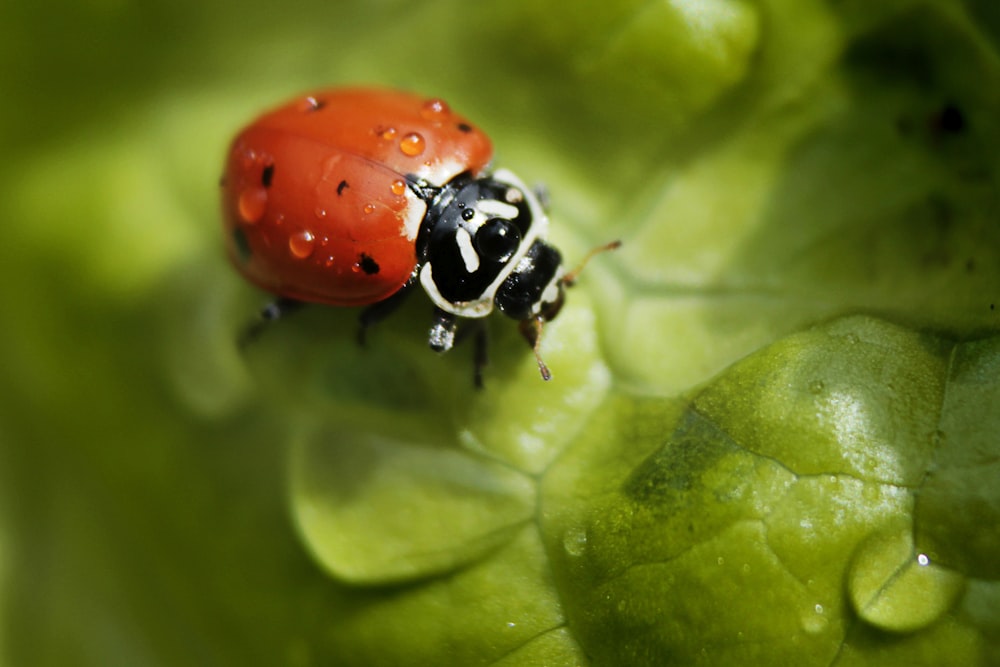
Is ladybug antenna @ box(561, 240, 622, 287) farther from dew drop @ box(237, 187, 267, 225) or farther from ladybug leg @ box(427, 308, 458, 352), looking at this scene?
dew drop @ box(237, 187, 267, 225)

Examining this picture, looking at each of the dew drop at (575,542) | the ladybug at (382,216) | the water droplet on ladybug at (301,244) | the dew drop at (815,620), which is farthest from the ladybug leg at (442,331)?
the dew drop at (815,620)

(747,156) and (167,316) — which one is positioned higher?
(747,156)

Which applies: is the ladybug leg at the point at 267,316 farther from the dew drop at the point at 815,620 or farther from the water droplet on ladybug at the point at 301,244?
the dew drop at the point at 815,620

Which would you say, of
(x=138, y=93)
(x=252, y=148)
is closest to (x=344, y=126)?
(x=252, y=148)

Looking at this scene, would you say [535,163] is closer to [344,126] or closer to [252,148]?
[344,126]

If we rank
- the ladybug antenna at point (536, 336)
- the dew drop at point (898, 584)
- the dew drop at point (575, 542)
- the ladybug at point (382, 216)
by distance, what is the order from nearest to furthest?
the dew drop at point (898, 584)
the dew drop at point (575, 542)
the ladybug antenna at point (536, 336)
the ladybug at point (382, 216)

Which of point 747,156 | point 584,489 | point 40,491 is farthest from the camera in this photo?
point 40,491

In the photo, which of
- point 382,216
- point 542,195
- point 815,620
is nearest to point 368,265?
point 382,216
